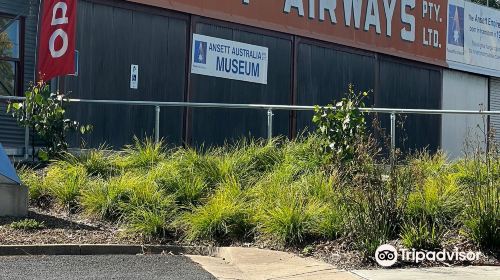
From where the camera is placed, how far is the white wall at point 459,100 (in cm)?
2683

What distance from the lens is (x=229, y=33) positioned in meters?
20.6

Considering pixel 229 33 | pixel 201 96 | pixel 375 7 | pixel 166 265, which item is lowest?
pixel 166 265

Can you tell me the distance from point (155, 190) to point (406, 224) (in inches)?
157

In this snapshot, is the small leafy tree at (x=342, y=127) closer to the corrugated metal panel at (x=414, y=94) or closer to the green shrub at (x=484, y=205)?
the green shrub at (x=484, y=205)

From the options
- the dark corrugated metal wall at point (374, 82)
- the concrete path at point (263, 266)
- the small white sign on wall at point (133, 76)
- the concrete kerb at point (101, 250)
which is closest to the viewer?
the concrete path at point (263, 266)

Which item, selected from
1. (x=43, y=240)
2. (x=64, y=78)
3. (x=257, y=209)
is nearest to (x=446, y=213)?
(x=257, y=209)

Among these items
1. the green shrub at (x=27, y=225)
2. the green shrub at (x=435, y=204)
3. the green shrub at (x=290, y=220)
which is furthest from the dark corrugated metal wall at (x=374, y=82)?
the green shrub at (x=27, y=225)

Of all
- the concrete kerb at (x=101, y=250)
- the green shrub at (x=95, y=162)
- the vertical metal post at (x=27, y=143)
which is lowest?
the concrete kerb at (x=101, y=250)

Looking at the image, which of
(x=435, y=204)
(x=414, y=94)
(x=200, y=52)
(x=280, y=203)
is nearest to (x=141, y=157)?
(x=280, y=203)

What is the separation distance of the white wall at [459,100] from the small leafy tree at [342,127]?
49.1 feet

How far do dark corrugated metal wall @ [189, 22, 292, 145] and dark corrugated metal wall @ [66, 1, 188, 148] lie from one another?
647 mm

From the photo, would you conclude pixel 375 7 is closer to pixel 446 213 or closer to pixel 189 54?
pixel 189 54

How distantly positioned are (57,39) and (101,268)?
30.4 ft

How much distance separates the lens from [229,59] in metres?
20.6
